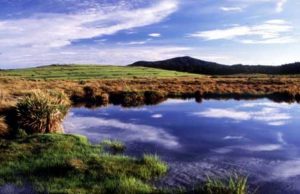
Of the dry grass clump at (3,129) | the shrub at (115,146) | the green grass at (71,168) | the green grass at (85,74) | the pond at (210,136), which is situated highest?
the green grass at (85,74)

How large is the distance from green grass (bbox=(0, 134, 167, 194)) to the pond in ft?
4.79

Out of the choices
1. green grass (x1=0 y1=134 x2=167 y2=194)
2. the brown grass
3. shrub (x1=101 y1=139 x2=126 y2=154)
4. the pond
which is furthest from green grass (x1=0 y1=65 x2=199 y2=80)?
green grass (x1=0 y1=134 x2=167 y2=194)

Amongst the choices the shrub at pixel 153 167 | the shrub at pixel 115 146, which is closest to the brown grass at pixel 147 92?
the shrub at pixel 115 146

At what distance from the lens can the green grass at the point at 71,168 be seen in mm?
17625

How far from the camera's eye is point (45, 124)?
2884 centimetres

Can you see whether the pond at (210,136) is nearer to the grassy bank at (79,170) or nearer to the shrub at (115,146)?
the shrub at (115,146)

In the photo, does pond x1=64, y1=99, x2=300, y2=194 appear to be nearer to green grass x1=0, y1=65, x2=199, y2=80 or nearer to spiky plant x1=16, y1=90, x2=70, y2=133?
spiky plant x1=16, y1=90, x2=70, y2=133

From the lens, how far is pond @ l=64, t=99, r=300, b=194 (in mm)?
21125

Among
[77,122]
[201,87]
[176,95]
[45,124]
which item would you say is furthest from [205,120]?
[201,87]

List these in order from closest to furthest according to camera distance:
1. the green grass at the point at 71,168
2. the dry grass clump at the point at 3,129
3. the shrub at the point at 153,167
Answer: the green grass at the point at 71,168 → the shrub at the point at 153,167 → the dry grass clump at the point at 3,129

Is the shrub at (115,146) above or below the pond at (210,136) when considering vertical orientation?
above

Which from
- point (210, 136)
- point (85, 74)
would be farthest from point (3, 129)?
point (85, 74)

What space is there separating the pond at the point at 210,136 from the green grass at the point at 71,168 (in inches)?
57.5

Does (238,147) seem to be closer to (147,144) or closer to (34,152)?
(147,144)
